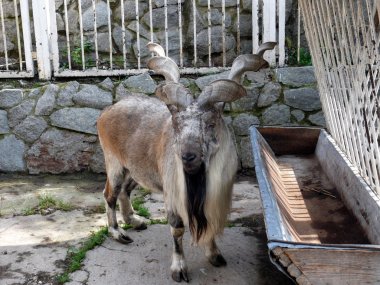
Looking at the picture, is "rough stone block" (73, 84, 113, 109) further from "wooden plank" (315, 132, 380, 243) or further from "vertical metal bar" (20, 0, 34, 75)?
"wooden plank" (315, 132, 380, 243)

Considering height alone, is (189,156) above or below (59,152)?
above

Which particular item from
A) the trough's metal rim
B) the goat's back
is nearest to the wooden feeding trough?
the trough's metal rim

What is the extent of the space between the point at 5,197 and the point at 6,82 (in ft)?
4.66

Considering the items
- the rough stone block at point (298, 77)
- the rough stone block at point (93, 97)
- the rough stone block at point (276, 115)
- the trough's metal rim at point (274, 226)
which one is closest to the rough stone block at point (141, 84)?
the rough stone block at point (93, 97)

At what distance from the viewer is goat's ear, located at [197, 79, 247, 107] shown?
3.09 metres

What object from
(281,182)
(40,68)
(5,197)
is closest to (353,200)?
(281,182)

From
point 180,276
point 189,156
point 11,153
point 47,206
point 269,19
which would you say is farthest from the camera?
point 11,153

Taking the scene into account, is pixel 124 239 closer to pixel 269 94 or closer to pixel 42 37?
pixel 269 94

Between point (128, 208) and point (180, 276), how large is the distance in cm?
104

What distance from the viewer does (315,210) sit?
362cm

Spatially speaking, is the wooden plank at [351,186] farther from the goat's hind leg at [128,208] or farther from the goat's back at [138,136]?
the goat's hind leg at [128,208]

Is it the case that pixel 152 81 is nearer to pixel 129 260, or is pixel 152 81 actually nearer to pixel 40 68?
pixel 40 68

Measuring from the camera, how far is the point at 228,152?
3.28 m

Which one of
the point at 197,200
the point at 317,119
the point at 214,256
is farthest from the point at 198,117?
the point at 317,119
